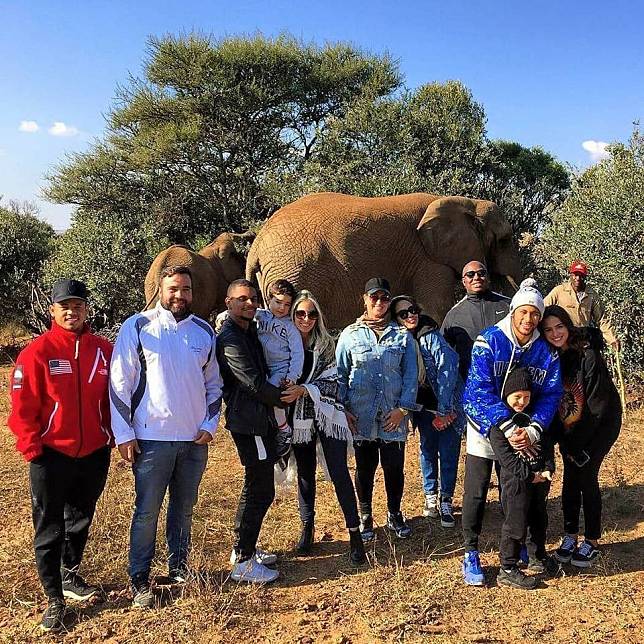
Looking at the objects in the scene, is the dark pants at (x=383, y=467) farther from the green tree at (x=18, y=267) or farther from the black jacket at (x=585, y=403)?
the green tree at (x=18, y=267)

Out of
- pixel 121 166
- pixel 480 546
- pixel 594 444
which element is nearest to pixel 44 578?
pixel 480 546

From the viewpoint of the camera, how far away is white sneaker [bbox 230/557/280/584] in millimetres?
4648

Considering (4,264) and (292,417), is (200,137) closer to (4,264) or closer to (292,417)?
(4,264)

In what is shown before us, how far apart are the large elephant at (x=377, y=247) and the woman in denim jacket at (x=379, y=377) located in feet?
14.5

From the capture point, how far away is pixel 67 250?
582 inches

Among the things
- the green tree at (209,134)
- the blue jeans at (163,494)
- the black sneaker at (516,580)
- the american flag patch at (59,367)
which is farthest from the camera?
the green tree at (209,134)

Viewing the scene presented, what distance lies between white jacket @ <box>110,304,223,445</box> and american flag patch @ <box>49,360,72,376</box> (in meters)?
0.28

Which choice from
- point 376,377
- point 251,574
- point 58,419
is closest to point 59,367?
point 58,419

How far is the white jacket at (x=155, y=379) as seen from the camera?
4145 mm

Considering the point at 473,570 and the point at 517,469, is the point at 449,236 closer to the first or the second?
the point at 517,469

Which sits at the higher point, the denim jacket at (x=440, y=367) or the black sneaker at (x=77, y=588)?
the denim jacket at (x=440, y=367)

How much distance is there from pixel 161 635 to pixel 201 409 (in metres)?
1.39

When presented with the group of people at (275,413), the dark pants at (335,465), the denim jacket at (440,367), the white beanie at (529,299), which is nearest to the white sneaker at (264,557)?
the group of people at (275,413)

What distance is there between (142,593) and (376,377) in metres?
2.27
